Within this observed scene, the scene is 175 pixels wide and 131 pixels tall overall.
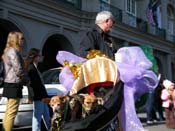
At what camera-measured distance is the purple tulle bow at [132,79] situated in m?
4.75

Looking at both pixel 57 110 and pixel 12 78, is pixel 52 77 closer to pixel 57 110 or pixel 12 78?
pixel 12 78

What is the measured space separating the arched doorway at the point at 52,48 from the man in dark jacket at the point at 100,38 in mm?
15418

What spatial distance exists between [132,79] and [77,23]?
16.7 metres

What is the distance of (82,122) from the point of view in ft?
13.5

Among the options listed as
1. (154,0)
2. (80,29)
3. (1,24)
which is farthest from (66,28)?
(154,0)

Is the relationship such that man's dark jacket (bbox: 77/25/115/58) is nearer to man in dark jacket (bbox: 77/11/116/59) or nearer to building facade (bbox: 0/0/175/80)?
man in dark jacket (bbox: 77/11/116/59)

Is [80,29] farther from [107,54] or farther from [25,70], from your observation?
[107,54]

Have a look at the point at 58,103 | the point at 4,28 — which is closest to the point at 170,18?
the point at 4,28

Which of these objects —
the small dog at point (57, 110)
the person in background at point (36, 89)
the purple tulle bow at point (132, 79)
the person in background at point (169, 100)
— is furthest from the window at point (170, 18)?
the small dog at point (57, 110)

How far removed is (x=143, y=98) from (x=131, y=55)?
0.92m

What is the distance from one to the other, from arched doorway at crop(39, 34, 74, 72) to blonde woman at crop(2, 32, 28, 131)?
1326 centimetres

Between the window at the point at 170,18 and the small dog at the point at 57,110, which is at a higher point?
the window at the point at 170,18

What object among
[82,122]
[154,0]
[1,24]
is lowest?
[82,122]

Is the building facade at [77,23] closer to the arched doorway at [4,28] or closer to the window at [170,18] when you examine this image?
the arched doorway at [4,28]
